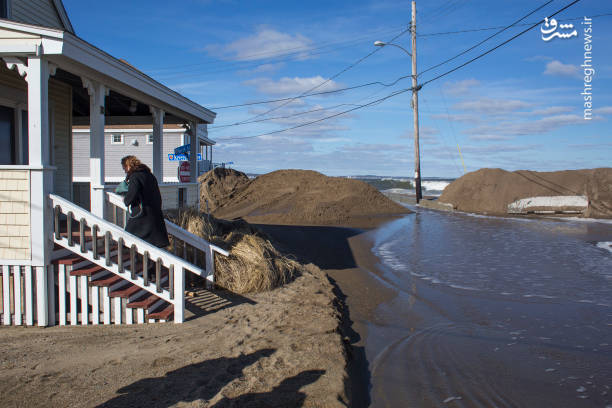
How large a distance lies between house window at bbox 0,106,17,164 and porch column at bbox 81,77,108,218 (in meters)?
2.54

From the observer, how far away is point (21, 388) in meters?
4.39

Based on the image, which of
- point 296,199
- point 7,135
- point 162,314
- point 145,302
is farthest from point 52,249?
point 296,199

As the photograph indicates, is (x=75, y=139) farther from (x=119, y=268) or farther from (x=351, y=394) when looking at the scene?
(x=351, y=394)

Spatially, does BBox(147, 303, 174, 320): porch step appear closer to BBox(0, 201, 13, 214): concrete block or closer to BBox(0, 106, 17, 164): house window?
BBox(0, 201, 13, 214): concrete block

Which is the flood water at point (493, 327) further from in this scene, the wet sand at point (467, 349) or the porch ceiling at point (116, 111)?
the porch ceiling at point (116, 111)

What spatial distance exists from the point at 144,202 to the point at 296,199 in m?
16.2

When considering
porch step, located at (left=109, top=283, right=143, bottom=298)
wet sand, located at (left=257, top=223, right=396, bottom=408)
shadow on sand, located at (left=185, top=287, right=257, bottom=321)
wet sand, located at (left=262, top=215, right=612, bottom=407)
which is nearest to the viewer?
wet sand, located at (left=262, top=215, right=612, bottom=407)

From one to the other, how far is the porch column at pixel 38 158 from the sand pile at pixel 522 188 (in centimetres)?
2131

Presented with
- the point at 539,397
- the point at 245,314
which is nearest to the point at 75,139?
the point at 245,314

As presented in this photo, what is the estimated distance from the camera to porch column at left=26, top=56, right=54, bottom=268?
6320 mm

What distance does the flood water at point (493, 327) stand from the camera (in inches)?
178

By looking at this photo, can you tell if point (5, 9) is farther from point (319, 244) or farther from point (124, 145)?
point (124, 145)

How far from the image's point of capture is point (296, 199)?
74.6ft

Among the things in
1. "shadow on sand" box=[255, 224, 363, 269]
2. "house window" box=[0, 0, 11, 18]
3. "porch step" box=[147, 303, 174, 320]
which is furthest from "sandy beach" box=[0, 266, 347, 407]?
"house window" box=[0, 0, 11, 18]
